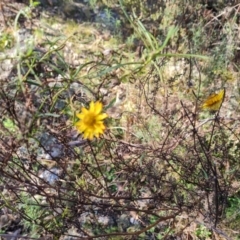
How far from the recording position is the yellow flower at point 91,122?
1.53 m

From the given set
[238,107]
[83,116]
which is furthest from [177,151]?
[83,116]

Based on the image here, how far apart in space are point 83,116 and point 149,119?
1112mm

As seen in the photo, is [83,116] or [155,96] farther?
[155,96]

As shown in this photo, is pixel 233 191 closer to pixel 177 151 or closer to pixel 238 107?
pixel 177 151

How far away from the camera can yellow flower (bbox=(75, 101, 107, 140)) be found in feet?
5.03

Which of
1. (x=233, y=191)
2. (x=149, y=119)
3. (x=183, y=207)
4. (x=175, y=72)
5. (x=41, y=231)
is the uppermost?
(x=175, y=72)

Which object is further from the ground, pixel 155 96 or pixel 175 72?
pixel 175 72

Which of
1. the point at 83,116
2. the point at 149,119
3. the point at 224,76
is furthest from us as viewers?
the point at 224,76

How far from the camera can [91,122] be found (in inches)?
60.9

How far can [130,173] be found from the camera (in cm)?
234

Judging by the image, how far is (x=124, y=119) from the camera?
2.74 metres

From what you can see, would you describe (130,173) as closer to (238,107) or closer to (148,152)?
(148,152)

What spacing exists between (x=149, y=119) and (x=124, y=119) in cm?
21

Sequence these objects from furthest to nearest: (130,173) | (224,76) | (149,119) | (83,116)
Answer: (224,76)
(149,119)
(130,173)
(83,116)
